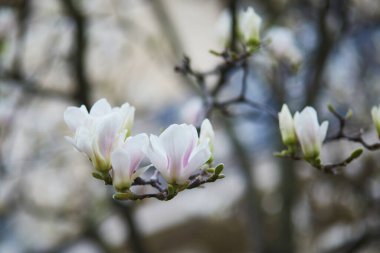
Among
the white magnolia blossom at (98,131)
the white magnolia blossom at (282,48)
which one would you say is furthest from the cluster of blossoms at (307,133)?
the white magnolia blossom at (282,48)

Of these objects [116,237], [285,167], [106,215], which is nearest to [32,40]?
[116,237]

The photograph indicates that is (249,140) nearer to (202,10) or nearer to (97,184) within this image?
(97,184)

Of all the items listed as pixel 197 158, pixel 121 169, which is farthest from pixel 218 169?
pixel 121 169

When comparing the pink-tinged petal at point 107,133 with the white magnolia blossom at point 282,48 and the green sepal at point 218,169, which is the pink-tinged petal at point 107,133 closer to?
the green sepal at point 218,169

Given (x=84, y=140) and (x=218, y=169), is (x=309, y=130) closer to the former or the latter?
(x=218, y=169)

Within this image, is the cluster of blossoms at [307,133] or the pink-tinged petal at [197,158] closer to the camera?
the pink-tinged petal at [197,158]
